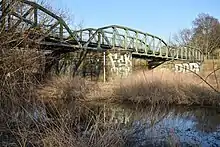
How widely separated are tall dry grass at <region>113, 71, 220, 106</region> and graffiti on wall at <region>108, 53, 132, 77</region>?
6.65m

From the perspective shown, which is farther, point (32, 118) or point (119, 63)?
point (119, 63)

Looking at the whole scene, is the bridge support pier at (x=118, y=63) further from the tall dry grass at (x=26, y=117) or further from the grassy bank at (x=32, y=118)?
the tall dry grass at (x=26, y=117)

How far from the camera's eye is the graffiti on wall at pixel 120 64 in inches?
1016

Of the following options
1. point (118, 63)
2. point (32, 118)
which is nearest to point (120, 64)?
point (118, 63)

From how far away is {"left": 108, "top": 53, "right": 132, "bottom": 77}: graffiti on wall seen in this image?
25.8m

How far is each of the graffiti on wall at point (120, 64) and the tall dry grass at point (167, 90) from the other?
6.65 meters

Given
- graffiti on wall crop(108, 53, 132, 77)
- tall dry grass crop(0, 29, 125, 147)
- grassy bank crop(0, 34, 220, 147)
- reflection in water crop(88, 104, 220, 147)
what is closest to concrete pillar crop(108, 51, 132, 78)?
graffiti on wall crop(108, 53, 132, 77)

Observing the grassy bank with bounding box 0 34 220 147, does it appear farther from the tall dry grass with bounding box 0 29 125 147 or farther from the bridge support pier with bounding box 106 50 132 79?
the bridge support pier with bounding box 106 50 132 79

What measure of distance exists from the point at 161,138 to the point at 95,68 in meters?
18.0

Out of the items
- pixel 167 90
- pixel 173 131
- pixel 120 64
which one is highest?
pixel 120 64

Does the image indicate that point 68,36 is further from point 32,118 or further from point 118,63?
point 32,118

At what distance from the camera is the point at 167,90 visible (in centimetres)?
1691

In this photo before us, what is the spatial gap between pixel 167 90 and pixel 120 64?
32.2 feet

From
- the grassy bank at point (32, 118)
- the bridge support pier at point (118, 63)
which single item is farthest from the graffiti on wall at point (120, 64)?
the grassy bank at point (32, 118)
